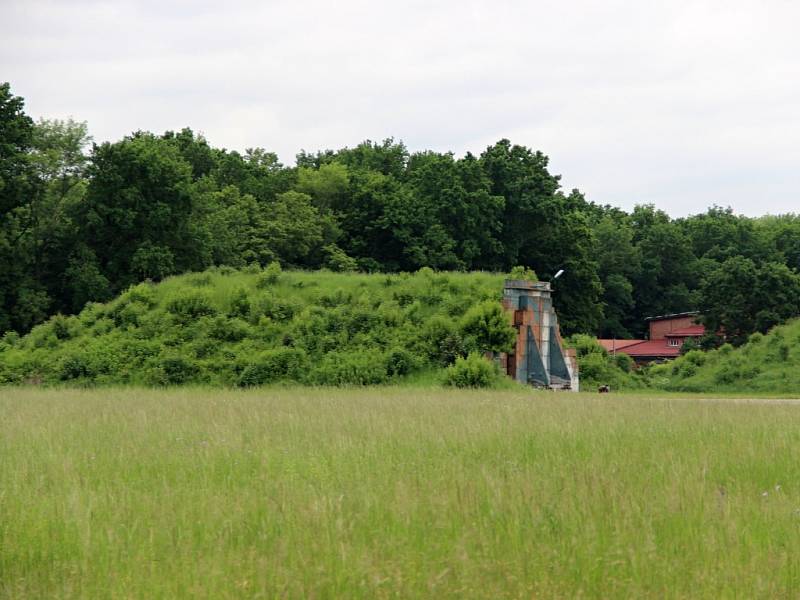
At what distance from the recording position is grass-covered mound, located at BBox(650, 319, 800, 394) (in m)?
40.4

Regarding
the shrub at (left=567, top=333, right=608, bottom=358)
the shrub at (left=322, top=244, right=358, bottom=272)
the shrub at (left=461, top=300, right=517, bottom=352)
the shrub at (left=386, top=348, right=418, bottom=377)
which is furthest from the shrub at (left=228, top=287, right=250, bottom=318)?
the shrub at (left=322, top=244, right=358, bottom=272)

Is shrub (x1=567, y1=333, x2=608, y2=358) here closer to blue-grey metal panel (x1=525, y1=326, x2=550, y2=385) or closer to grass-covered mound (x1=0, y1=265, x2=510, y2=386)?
grass-covered mound (x1=0, y1=265, x2=510, y2=386)

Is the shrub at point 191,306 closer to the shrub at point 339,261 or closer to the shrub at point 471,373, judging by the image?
the shrub at point 471,373

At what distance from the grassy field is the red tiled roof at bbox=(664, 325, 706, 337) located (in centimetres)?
7501

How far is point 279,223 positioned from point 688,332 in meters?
41.4

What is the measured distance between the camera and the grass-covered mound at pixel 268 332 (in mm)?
31781

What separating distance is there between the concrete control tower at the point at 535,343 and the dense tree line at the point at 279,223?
965 inches

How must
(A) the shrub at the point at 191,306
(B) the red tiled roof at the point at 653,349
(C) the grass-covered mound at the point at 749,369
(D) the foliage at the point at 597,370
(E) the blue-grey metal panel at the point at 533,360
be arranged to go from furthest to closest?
(B) the red tiled roof at the point at 653,349
(C) the grass-covered mound at the point at 749,369
(D) the foliage at the point at 597,370
(A) the shrub at the point at 191,306
(E) the blue-grey metal panel at the point at 533,360

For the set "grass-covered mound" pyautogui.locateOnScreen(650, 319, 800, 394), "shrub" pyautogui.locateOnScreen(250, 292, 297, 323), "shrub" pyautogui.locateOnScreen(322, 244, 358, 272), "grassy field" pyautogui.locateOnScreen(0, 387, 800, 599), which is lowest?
"grass-covered mound" pyautogui.locateOnScreen(650, 319, 800, 394)

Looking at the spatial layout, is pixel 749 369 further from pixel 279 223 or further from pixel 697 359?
pixel 279 223

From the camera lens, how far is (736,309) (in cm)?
7519

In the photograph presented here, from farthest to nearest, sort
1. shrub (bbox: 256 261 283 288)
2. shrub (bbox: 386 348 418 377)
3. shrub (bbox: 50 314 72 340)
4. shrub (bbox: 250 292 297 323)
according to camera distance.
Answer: shrub (bbox: 256 261 283 288) → shrub (bbox: 50 314 72 340) → shrub (bbox: 250 292 297 323) → shrub (bbox: 386 348 418 377)

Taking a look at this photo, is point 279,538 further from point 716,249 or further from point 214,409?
point 716,249

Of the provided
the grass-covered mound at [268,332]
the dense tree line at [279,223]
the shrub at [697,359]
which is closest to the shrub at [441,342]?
the grass-covered mound at [268,332]
